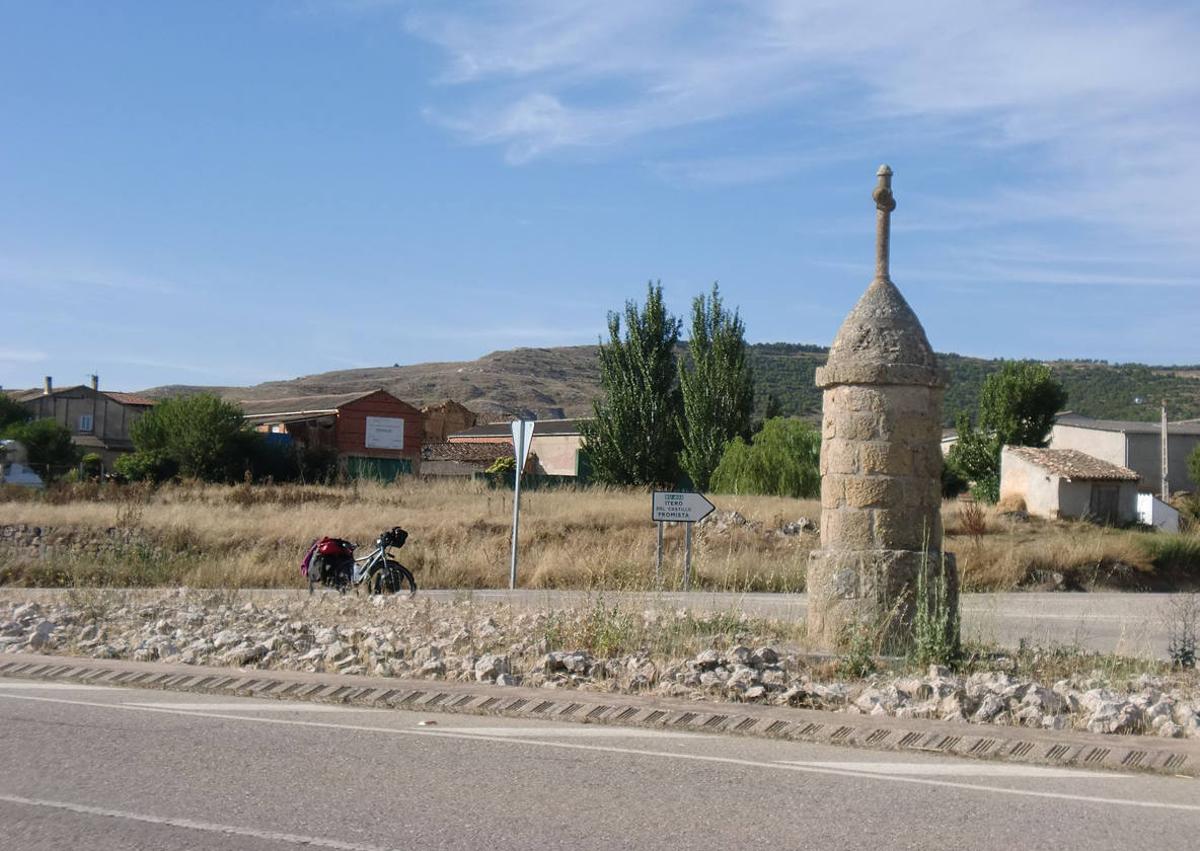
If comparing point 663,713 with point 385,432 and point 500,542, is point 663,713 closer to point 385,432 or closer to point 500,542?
point 500,542

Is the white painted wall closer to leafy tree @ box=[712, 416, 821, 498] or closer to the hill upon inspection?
leafy tree @ box=[712, 416, 821, 498]

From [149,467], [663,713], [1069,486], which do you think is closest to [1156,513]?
[1069,486]

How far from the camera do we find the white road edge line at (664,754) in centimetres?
627

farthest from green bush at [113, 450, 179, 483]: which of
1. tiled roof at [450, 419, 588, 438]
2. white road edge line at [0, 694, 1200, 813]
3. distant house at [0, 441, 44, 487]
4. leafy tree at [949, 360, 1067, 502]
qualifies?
white road edge line at [0, 694, 1200, 813]

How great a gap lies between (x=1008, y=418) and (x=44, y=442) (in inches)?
1779

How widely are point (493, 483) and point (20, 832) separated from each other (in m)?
40.5

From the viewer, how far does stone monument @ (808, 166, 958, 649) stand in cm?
987

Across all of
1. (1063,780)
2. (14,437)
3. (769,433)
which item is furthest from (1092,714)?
(14,437)

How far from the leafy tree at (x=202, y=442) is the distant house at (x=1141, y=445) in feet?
127

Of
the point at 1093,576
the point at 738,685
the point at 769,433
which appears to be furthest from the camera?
the point at 769,433

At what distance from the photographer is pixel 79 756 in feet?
23.5

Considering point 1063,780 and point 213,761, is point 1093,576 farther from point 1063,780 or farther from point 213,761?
point 213,761

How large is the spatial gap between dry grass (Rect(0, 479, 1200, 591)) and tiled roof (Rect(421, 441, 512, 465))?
2752 centimetres

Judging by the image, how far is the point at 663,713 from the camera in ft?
27.4
